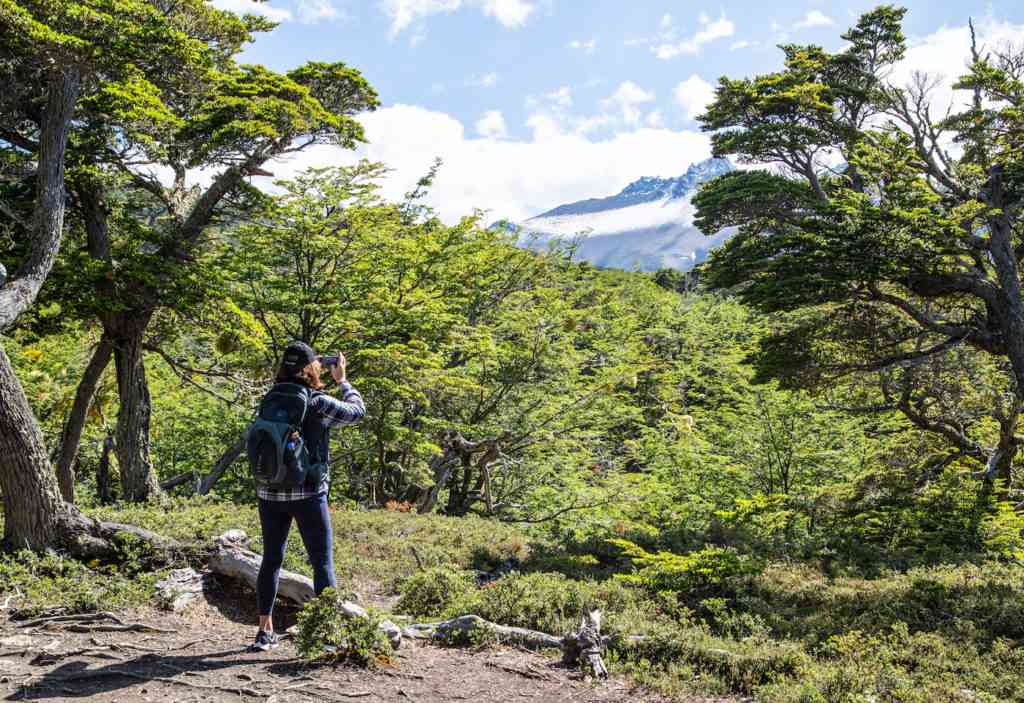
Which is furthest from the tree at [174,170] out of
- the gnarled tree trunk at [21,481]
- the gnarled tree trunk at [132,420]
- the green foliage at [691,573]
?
the green foliage at [691,573]

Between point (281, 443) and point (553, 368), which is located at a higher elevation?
point (553, 368)

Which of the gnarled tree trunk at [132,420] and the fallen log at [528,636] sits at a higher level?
the gnarled tree trunk at [132,420]

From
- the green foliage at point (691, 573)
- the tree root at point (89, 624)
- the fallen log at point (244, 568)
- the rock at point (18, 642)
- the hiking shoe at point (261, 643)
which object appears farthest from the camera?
the green foliage at point (691, 573)

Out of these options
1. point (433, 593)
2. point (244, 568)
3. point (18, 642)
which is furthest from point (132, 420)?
point (18, 642)

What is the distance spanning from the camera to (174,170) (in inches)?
523

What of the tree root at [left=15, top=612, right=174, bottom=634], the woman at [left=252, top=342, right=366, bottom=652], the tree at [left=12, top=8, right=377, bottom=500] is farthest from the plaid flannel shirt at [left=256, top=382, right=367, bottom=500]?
the tree at [left=12, top=8, right=377, bottom=500]

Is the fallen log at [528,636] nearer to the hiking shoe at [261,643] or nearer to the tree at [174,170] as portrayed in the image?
the hiking shoe at [261,643]

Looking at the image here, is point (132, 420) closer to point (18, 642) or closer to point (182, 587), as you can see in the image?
point (182, 587)

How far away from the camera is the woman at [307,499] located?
4493 millimetres

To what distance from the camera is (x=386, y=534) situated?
1094cm

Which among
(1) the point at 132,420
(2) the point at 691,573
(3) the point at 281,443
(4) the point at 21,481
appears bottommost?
(2) the point at 691,573

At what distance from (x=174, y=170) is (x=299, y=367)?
10955 mm

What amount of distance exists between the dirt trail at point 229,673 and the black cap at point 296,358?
206 cm

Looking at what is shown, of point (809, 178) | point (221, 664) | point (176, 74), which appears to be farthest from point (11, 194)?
point (809, 178)
